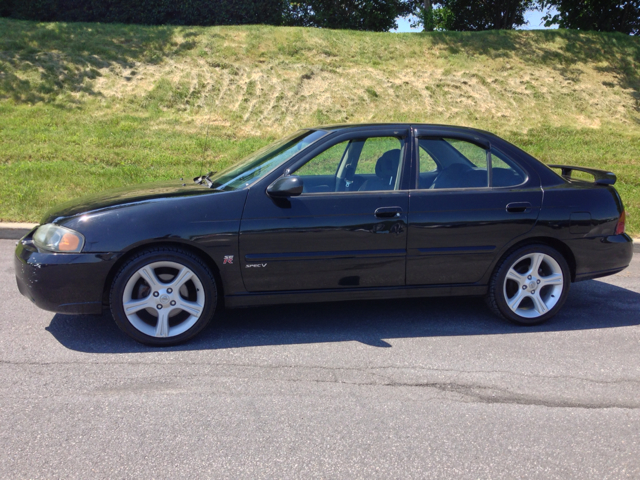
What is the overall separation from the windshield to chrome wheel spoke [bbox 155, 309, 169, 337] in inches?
40.6

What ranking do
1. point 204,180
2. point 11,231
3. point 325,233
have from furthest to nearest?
point 11,231 → point 204,180 → point 325,233

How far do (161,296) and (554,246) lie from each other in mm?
3165

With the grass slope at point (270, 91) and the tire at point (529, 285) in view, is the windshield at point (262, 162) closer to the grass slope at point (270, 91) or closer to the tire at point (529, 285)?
the tire at point (529, 285)

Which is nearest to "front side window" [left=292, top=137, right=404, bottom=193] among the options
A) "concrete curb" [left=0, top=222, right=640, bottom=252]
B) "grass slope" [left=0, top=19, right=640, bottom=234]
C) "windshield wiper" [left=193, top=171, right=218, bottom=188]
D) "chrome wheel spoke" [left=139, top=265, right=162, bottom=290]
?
"windshield wiper" [left=193, top=171, right=218, bottom=188]

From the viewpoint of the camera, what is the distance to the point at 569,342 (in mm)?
4645

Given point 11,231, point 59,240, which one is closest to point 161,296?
point 59,240

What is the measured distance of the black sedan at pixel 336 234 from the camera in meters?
4.27

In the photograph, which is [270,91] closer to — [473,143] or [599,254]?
[473,143]

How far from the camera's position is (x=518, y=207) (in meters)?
4.84

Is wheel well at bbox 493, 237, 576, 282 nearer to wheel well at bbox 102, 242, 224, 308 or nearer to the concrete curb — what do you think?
wheel well at bbox 102, 242, 224, 308

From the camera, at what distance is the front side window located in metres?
4.76

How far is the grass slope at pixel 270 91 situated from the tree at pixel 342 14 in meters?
3.80

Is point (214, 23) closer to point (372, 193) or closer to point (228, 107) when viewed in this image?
point (228, 107)

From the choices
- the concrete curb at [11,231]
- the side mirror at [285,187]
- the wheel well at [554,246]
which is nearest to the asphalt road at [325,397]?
the wheel well at [554,246]
